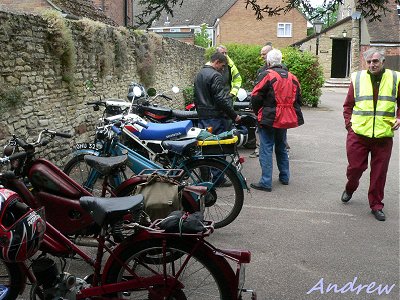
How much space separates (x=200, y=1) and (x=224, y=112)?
4660 centimetres

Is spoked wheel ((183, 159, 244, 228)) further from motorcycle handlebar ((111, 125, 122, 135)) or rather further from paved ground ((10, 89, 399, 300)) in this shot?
motorcycle handlebar ((111, 125, 122, 135))

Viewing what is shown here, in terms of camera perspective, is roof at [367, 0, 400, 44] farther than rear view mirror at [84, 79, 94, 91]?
Yes

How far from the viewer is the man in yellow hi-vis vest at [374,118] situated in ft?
16.9

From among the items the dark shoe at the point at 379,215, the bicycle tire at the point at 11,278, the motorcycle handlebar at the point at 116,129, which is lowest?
the dark shoe at the point at 379,215

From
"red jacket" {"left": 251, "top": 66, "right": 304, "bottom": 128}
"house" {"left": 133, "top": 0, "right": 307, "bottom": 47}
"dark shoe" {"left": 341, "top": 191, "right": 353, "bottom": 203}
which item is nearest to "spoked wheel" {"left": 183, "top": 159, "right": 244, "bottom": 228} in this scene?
"red jacket" {"left": 251, "top": 66, "right": 304, "bottom": 128}

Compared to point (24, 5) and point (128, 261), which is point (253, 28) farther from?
point (128, 261)

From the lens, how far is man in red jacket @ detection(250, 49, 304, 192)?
6.20 meters

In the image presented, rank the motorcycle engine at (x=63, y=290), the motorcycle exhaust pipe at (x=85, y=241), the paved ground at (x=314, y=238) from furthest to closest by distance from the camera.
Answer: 1. the paved ground at (x=314, y=238)
2. the motorcycle exhaust pipe at (x=85, y=241)
3. the motorcycle engine at (x=63, y=290)

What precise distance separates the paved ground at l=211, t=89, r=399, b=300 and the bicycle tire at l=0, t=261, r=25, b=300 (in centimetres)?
172

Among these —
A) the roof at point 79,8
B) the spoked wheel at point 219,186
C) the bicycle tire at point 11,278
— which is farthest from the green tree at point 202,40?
the bicycle tire at point 11,278

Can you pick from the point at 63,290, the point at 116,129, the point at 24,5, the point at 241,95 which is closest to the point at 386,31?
the point at 24,5

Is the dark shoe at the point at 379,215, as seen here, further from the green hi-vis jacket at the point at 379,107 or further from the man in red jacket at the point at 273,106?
the man in red jacket at the point at 273,106

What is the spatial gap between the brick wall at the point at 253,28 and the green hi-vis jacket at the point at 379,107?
39.3 metres

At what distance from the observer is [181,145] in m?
4.61
